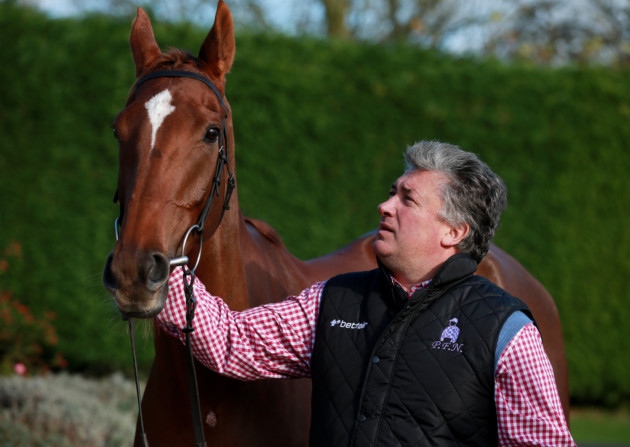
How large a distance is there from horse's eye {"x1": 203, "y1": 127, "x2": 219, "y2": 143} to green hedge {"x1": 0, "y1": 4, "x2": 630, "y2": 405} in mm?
4710

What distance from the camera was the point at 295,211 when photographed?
802 cm

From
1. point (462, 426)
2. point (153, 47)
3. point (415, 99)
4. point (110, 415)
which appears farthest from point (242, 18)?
point (462, 426)

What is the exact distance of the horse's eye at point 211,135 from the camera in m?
2.50

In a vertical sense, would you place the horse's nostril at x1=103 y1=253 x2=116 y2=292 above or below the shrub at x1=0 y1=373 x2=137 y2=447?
above

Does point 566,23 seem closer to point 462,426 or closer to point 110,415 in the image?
point 110,415

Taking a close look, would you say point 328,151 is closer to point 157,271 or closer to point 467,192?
point 467,192

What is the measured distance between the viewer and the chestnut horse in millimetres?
2246

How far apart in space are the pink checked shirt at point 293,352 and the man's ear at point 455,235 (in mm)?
359

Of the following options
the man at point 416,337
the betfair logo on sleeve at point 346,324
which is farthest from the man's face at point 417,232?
the betfair logo on sleeve at point 346,324

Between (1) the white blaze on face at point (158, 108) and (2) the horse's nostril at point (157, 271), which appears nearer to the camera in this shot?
(2) the horse's nostril at point (157, 271)

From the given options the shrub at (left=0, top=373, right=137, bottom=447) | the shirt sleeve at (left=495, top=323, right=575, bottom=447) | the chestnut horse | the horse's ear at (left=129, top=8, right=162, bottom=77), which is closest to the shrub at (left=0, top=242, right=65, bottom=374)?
the shrub at (left=0, top=373, right=137, bottom=447)

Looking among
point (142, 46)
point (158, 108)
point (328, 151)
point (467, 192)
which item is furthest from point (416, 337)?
point (328, 151)

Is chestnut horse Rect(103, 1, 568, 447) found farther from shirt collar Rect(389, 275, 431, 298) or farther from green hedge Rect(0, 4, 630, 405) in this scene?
green hedge Rect(0, 4, 630, 405)

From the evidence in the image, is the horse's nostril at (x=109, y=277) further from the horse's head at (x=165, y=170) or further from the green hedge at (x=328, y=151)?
the green hedge at (x=328, y=151)
